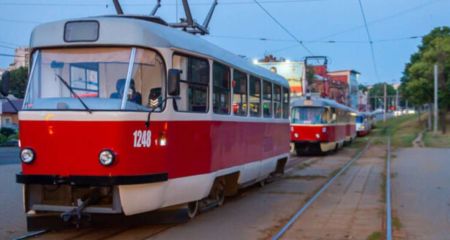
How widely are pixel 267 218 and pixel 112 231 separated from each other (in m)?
2.81

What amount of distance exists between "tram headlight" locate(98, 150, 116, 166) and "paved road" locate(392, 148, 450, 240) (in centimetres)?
439

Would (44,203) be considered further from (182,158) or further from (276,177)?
(276,177)

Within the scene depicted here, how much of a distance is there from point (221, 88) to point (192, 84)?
118 centimetres

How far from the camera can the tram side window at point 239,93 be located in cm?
1098

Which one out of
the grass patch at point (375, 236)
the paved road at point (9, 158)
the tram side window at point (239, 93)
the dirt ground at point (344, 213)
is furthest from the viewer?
the paved road at point (9, 158)

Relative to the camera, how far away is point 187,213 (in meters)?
9.51

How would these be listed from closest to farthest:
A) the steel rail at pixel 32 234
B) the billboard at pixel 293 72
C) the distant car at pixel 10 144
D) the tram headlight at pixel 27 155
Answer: the tram headlight at pixel 27 155, the steel rail at pixel 32 234, the distant car at pixel 10 144, the billboard at pixel 293 72

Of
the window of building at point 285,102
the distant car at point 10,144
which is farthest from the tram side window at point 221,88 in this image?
the distant car at point 10,144

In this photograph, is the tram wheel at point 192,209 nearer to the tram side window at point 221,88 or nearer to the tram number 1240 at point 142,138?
the tram side window at point 221,88

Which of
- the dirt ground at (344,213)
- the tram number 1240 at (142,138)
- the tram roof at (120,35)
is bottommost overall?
the dirt ground at (344,213)

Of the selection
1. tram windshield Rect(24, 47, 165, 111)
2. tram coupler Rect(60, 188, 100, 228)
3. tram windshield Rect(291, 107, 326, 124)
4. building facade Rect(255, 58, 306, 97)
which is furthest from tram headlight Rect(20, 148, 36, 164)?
building facade Rect(255, 58, 306, 97)

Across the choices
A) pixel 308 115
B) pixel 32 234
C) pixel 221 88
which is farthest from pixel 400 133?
pixel 32 234

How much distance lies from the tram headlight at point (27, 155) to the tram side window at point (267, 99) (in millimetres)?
6590

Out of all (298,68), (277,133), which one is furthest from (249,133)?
(298,68)
